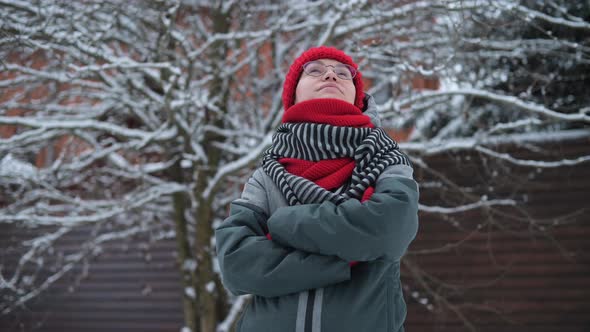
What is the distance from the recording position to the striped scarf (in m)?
1.50

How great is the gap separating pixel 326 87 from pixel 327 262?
2.32ft

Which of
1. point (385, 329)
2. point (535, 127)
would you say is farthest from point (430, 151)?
point (385, 329)

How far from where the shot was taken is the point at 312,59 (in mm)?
1909

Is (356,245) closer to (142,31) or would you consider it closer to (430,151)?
(430,151)

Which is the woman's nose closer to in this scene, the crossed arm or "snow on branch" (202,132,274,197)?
the crossed arm

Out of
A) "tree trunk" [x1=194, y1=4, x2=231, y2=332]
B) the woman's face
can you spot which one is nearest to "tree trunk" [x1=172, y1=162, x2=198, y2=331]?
"tree trunk" [x1=194, y1=4, x2=231, y2=332]

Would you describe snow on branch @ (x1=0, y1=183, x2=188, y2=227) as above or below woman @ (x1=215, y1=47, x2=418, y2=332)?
below

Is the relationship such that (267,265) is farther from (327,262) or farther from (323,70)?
(323,70)

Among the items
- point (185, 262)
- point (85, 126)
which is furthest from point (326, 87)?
point (185, 262)

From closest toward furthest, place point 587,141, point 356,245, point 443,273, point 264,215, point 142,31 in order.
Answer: point 356,245 < point 264,215 < point 142,31 < point 587,141 < point 443,273

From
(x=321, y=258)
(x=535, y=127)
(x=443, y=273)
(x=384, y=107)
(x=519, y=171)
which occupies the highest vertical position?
(x=321, y=258)

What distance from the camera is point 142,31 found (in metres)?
4.71

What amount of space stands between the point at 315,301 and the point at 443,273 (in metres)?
4.44

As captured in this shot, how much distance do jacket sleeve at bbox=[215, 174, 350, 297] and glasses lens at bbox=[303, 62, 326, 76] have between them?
69 cm
